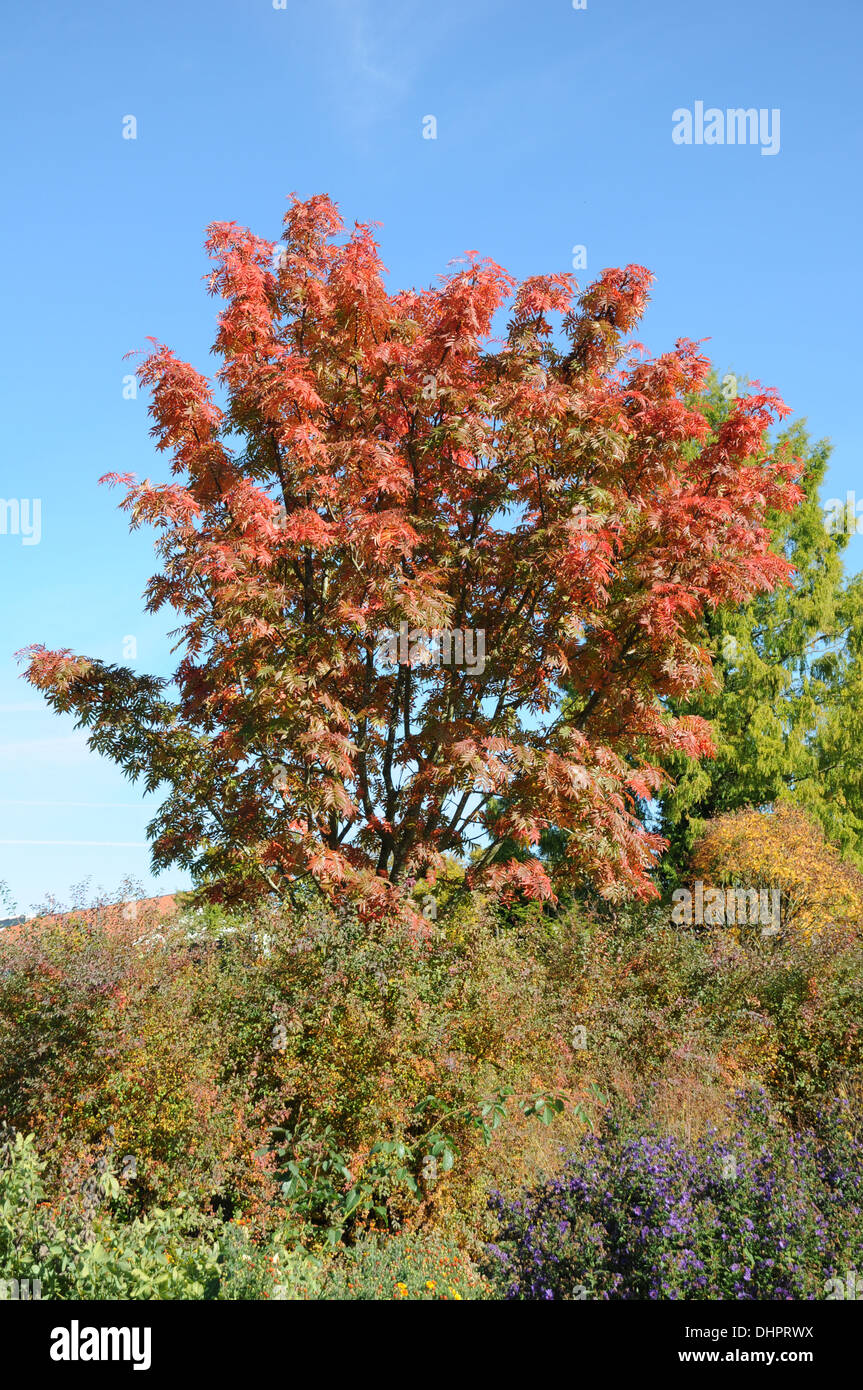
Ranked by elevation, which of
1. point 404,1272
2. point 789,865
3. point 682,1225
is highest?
point 789,865

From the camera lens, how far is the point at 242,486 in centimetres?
805

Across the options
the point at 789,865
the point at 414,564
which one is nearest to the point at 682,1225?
the point at 414,564

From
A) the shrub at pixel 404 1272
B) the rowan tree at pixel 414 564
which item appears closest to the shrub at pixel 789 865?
the rowan tree at pixel 414 564

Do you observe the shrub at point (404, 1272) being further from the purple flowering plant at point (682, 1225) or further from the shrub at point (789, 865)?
the shrub at point (789, 865)

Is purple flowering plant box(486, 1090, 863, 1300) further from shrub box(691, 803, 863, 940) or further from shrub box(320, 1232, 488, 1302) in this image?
shrub box(691, 803, 863, 940)

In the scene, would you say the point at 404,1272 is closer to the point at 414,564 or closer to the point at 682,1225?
the point at 682,1225

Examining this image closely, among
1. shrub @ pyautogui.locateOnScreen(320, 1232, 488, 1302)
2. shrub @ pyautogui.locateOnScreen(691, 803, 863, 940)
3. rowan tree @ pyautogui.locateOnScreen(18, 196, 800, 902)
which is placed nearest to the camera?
shrub @ pyautogui.locateOnScreen(320, 1232, 488, 1302)

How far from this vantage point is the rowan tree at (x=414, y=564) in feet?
26.0

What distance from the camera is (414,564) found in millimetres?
8664

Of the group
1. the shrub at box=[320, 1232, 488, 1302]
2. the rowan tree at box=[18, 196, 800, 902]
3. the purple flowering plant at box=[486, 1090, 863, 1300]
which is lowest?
the shrub at box=[320, 1232, 488, 1302]

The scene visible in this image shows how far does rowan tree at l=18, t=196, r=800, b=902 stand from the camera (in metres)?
7.93

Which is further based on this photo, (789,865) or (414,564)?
(789,865)

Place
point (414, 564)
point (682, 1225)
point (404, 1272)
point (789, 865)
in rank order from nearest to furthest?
point (682, 1225) → point (404, 1272) → point (414, 564) → point (789, 865)

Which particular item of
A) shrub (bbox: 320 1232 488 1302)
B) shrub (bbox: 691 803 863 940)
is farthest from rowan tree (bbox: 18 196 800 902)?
shrub (bbox: 691 803 863 940)
